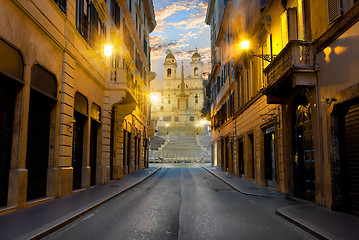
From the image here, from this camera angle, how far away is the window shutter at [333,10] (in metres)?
8.82

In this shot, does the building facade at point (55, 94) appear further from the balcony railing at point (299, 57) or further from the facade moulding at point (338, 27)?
the facade moulding at point (338, 27)

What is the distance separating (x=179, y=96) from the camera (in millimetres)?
116625

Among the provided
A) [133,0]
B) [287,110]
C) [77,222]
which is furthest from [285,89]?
[133,0]

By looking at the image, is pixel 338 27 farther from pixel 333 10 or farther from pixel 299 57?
pixel 299 57

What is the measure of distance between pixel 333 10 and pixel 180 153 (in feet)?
167

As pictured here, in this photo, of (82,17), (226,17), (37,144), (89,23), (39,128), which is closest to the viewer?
(37,144)

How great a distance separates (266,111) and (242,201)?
6278 mm

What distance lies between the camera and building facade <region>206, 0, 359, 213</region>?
8680 millimetres

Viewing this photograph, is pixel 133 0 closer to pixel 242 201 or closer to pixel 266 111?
pixel 266 111

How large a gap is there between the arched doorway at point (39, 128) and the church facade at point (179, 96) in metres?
101

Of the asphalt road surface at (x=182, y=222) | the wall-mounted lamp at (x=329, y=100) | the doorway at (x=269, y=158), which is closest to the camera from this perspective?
the asphalt road surface at (x=182, y=222)

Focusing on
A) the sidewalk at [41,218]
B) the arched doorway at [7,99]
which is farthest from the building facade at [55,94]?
the sidewalk at [41,218]

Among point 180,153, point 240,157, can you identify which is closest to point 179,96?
point 180,153

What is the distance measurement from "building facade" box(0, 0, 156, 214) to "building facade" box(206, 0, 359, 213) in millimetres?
7046
